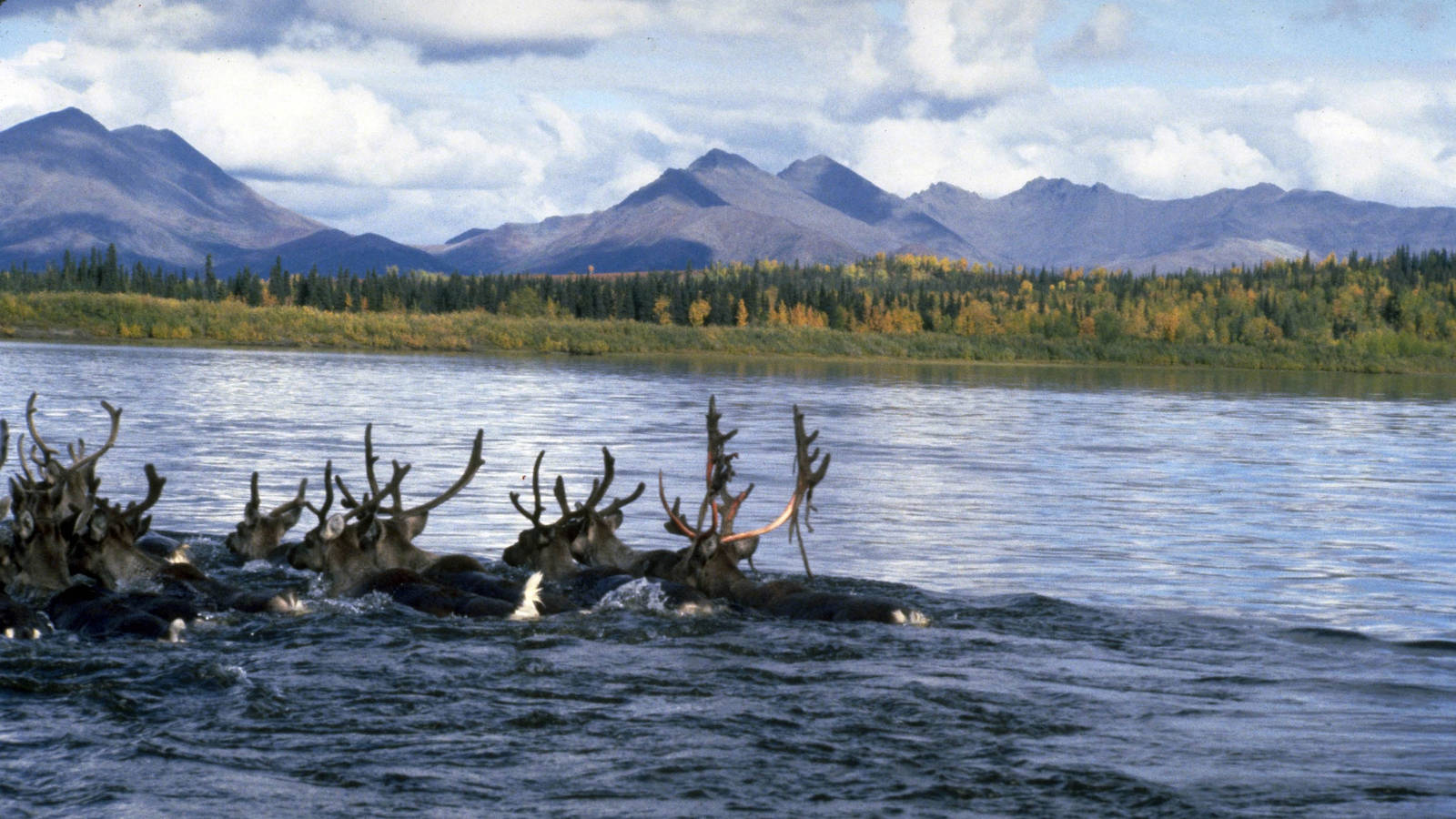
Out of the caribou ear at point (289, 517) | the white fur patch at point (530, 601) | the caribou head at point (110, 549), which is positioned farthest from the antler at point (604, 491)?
the caribou head at point (110, 549)

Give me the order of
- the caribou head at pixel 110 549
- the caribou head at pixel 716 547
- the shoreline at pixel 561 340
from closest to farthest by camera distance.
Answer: the caribou head at pixel 110 549, the caribou head at pixel 716 547, the shoreline at pixel 561 340

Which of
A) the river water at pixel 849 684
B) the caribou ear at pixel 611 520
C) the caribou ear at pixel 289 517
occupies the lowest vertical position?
the river water at pixel 849 684

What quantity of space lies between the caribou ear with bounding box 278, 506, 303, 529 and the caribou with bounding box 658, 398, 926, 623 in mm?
4262

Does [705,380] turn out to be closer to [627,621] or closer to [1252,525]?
[1252,525]

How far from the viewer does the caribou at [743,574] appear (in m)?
12.8

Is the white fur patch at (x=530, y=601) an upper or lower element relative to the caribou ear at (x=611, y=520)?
lower

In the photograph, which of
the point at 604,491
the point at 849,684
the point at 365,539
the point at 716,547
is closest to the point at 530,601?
the point at 716,547

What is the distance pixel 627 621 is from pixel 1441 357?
17769 cm

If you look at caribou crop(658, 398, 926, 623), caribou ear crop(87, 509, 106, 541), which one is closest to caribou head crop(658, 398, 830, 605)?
caribou crop(658, 398, 926, 623)

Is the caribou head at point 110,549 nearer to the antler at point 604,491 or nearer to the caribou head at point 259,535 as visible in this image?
the caribou head at point 259,535

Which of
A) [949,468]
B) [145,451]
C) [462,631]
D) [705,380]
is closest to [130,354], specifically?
[705,380]

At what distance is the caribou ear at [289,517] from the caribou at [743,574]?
4.26 metres

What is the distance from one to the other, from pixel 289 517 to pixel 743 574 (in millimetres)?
5195

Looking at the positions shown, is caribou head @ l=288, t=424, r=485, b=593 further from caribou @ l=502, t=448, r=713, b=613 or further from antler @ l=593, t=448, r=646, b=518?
antler @ l=593, t=448, r=646, b=518
